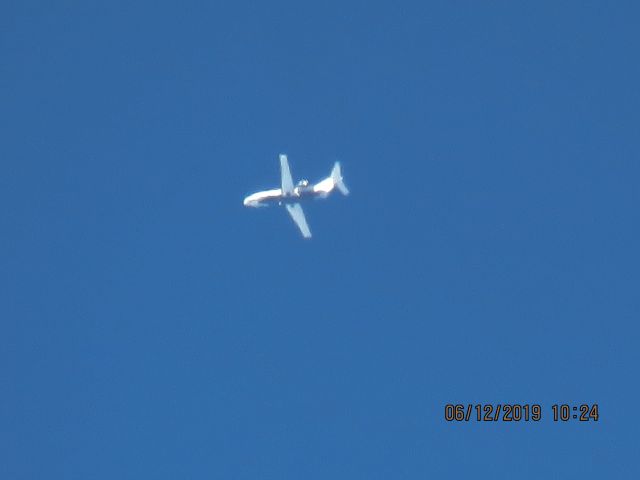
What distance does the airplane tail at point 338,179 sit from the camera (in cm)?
13900

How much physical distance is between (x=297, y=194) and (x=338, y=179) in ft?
17.4

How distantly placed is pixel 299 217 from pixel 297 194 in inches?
108

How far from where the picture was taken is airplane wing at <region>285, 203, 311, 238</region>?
137500 mm

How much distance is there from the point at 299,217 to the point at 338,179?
20.7ft

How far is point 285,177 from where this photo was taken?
447 feet

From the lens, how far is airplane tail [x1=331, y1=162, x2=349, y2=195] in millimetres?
139000

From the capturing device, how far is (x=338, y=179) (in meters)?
139

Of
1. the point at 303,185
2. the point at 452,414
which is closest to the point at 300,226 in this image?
the point at 303,185

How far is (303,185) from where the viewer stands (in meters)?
137

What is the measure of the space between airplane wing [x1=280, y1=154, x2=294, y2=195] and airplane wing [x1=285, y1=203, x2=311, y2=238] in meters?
1.95

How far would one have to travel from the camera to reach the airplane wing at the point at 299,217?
138 metres

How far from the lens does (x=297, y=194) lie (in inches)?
5418

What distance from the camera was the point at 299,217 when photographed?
138m

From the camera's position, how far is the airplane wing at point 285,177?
441 feet
